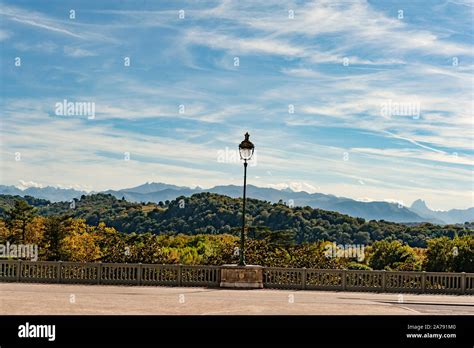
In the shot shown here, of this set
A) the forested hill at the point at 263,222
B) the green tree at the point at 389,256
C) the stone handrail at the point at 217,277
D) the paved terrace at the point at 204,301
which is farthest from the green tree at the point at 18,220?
the paved terrace at the point at 204,301

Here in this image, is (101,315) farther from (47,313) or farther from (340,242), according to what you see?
(340,242)

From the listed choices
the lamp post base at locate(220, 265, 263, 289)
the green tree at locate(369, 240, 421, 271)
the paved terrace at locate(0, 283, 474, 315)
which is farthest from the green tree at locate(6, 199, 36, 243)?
the lamp post base at locate(220, 265, 263, 289)

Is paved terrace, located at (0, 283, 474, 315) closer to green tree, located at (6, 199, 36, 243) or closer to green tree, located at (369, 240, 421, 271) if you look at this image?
green tree, located at (6, 199, 36, 243)

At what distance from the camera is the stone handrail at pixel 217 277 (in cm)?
2505

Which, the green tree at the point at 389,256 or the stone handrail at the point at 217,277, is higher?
the stone handrail at the point at 217,277

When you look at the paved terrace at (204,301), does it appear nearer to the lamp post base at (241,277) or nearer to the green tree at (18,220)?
the lamp post base at (241,277)

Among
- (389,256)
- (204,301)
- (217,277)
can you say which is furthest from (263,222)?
(204,301)

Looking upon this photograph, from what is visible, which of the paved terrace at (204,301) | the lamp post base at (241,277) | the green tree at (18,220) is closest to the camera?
the paved terrace at (204,301)

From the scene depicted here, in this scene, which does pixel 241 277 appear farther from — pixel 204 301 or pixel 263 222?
pixel 263 222

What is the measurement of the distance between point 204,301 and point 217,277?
530 cm

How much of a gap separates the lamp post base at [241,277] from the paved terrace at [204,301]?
0.69 metres

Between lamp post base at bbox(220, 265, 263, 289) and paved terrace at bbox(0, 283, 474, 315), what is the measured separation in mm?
686
